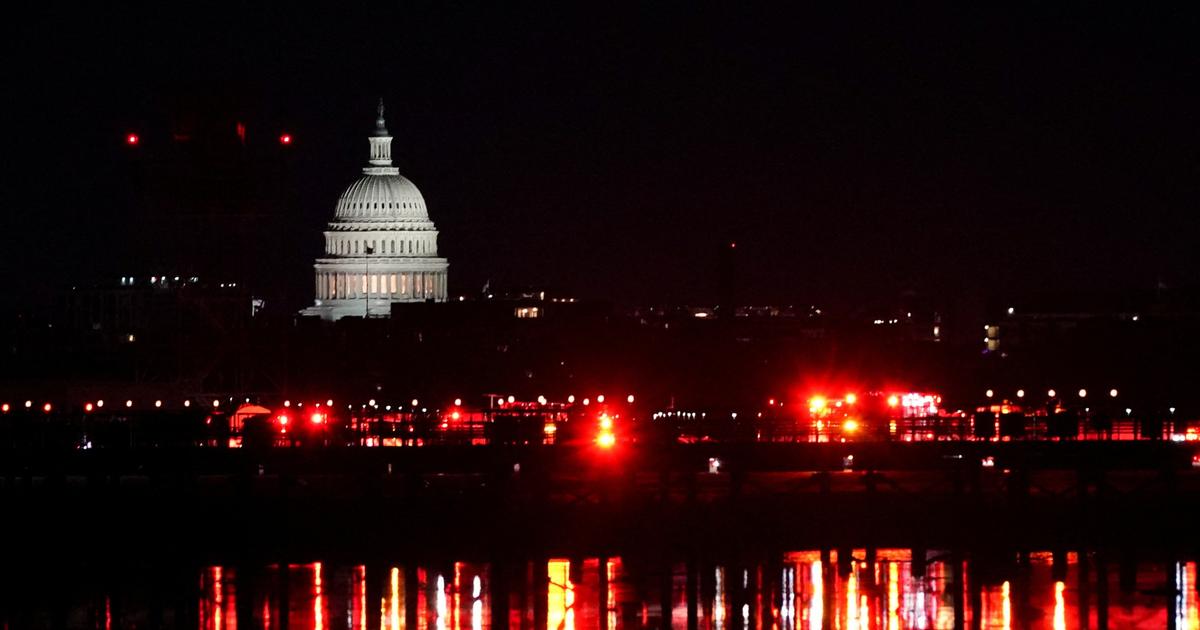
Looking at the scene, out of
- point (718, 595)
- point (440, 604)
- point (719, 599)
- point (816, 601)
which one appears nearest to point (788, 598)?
point (816, 601)

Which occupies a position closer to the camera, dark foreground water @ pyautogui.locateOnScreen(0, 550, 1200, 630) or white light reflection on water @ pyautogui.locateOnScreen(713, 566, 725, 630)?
white light reflection on water @ pyautogui.locateOnScreen(713, 566, 725, 630)

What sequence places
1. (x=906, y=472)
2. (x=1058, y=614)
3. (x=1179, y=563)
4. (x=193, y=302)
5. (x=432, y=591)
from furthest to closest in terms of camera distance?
(x=193, y=302) < (x=906, y=472) < (x=1179, y=563) < (x=432, y=591) < (x=1058, y=614)

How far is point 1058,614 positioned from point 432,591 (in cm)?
1350

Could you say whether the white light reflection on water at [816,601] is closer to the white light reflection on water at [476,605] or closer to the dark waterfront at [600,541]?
the dark waterfront at [600,541]

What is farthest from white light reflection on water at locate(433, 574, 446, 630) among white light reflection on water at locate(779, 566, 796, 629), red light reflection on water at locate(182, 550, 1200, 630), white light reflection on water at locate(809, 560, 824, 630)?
white light reflection on water at locate(809, 560, 824, 630)

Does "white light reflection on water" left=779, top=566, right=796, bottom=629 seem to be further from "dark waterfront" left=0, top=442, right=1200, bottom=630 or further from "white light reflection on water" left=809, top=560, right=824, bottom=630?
"white light reflection on water" left=809, top=560, right=824, bottom=630

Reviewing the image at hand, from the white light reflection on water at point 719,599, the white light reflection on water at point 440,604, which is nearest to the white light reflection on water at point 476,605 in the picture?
the white light reflection on water at point 440,604

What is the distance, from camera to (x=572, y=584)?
75.9m

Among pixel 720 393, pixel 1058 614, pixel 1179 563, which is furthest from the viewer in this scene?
pixel 720 393

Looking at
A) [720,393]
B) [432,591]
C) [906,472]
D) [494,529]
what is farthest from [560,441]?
[720,393]

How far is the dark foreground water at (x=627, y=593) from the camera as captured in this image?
227 feet

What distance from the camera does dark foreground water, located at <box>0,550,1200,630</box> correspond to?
69062mm

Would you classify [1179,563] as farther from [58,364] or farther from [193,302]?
[58,364]

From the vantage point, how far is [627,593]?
73.8 meters
